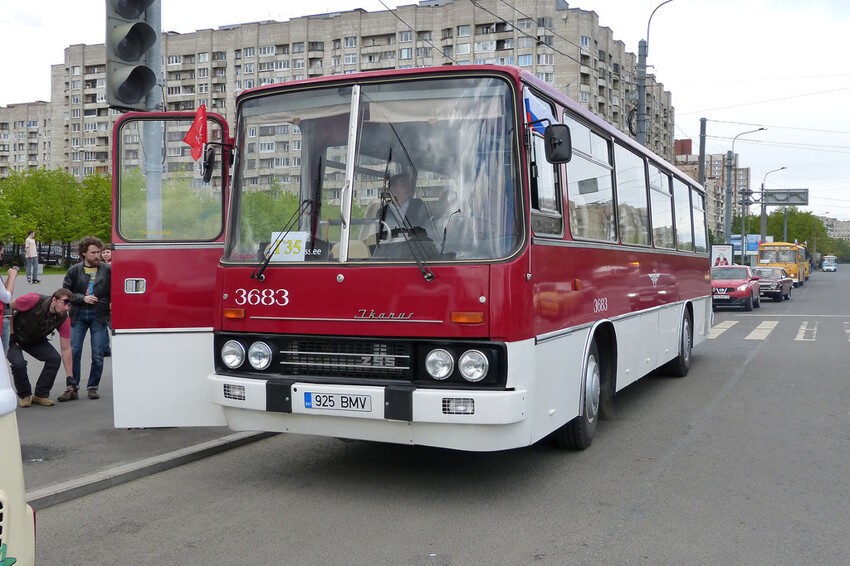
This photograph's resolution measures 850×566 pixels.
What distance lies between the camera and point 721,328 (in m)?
22.1

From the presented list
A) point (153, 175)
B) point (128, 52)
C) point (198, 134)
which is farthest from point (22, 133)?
point (198, 134)

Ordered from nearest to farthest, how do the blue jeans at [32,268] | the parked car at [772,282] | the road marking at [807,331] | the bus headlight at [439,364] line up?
1. the bus headlight at [439,364]
2. the road marking at [807,331]
3. the blue jeans at [32,268]
4. the parked car at [772,282]

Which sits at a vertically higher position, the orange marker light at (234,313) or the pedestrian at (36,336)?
the orange marker light at (234,313)

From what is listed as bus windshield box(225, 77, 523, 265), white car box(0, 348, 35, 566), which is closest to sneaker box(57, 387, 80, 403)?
bus windshield box(225, 77, 523, 265)

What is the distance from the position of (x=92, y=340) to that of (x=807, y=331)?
17.1 metres

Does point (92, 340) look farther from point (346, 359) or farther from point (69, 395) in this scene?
point (346, 359)

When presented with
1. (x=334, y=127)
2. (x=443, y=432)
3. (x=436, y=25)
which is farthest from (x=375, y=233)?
(x=436, y=25)

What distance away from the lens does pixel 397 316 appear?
5.58 metres

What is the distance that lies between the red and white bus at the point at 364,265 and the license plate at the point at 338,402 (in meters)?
0.01

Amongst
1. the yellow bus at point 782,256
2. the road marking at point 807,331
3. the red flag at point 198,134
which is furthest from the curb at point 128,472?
the yellow bus at point 782,256

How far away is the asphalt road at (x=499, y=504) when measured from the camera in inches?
189

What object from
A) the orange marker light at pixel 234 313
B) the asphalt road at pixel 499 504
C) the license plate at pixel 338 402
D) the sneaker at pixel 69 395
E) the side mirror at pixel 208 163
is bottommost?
the asphalt road at pixel 499 504

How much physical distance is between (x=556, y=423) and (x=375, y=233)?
1.90 meters

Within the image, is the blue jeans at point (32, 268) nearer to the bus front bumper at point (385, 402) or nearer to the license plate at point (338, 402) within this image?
the bus front bumper at point (385, 402)
